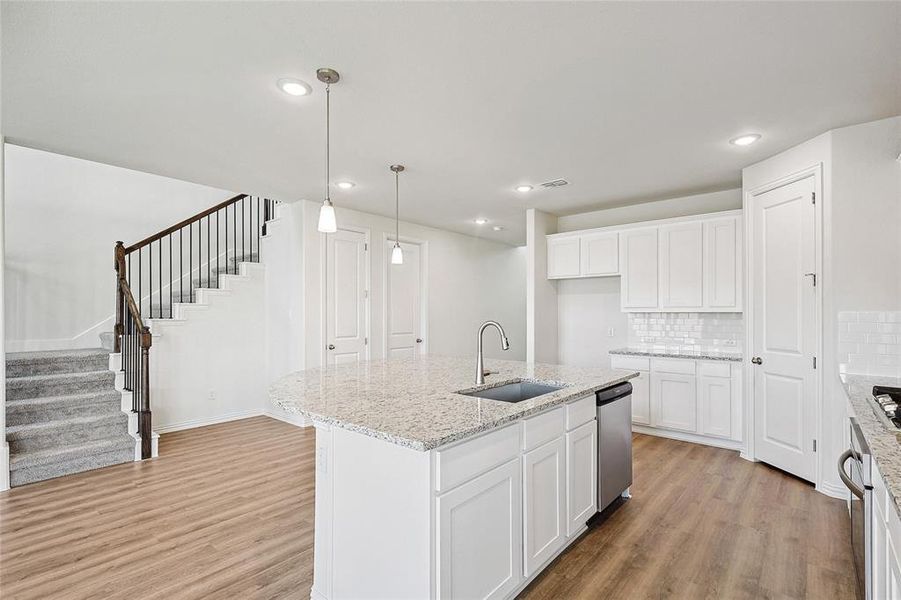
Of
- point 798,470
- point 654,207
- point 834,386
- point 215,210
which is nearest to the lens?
point 834,386

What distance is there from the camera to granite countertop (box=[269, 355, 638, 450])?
1.61m

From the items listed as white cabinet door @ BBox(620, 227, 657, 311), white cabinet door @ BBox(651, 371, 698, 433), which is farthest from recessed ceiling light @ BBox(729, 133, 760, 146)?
white cabinet door @ BBox(651, 371, 698, 433)

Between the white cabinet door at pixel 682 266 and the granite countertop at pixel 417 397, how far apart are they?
1.93m

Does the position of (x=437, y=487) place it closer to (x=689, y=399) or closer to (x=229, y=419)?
(x=689, y=399)

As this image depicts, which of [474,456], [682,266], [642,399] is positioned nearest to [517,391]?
[474,456]

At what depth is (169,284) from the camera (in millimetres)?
5652

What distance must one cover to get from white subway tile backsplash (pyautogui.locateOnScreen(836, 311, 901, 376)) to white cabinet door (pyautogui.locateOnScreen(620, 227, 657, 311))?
1.80 m

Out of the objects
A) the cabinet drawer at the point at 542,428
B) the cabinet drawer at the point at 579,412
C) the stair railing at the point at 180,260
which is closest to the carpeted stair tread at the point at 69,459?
the stair railing at the point at 180,260

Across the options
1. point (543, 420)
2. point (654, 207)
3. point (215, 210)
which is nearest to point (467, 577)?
point (543, 420)

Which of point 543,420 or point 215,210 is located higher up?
point 215,210

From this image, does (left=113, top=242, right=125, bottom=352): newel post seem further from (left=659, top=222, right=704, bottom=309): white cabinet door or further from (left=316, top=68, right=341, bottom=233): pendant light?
(left=659, top=222, right=704, bottom=309): white cabinet door

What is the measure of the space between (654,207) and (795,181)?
71.1 inches

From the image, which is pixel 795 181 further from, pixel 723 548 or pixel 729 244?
pixel 723 548

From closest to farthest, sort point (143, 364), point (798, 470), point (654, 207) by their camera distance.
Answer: point (798, 470) → point (143, 364) → point (654, 207)
